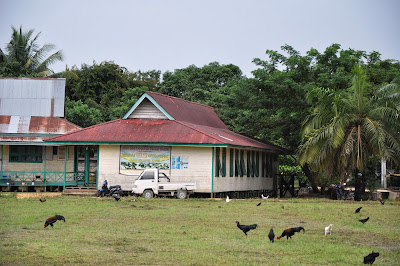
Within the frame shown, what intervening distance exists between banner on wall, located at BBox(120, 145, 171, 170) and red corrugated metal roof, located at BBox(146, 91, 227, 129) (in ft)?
8.08

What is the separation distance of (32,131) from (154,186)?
30.9 ft

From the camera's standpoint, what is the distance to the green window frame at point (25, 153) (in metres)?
35.0

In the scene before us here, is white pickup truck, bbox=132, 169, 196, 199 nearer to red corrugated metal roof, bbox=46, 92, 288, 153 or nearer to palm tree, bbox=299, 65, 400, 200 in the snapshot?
red corrugated metal roof, bbox=46, 92, 288, 153

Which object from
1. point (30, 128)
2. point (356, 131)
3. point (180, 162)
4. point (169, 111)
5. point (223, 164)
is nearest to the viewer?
point (356, 131)

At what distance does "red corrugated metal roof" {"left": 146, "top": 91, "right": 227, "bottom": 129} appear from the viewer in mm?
32656

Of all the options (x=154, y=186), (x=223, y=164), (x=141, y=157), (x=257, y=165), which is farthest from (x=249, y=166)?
(x=154, y=186)

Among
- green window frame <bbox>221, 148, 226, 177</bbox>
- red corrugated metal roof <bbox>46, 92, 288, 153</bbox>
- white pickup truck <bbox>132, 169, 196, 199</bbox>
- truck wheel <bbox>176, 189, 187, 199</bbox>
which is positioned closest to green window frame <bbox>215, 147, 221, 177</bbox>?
green window frame <bbox>221, 148, 226, 177</bbox>

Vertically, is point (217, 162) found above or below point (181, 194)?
above

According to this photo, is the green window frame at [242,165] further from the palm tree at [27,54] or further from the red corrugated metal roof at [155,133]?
the palm tree at [27,54]

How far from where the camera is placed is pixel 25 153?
35.0 metres

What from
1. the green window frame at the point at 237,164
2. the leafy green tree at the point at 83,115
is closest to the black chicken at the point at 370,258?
the green window frame at the point at 237,164

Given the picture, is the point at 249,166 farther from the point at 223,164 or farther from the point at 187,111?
the point at 187,111

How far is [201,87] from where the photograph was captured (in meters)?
54.3

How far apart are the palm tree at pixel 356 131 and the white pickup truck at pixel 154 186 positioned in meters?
5.88
